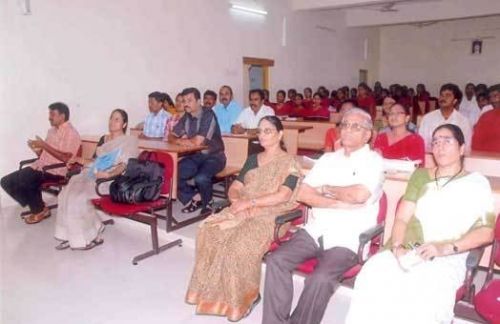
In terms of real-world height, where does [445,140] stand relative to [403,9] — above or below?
below

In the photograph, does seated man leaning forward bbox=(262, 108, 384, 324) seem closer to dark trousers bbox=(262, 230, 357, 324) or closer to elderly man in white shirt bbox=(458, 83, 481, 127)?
dark trousers bbox=(262, 230, 357, 324)

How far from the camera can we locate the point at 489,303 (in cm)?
178

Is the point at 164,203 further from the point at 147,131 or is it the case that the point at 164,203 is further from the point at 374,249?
the point at 147,131

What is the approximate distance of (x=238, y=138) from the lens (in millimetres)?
4797

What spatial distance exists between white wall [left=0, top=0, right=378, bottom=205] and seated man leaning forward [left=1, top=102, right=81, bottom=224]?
88cm

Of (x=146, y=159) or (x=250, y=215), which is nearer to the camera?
(x=250, y=215)

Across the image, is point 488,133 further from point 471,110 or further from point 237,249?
point 471,110

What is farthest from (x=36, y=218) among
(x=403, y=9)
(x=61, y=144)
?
(x=403, y=9)

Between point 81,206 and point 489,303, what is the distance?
2861 mm

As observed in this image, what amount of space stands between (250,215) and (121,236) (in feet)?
5.77

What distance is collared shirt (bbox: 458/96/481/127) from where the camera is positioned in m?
7.25

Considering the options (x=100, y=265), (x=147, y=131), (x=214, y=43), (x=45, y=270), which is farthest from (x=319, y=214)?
(x=214, y=43)

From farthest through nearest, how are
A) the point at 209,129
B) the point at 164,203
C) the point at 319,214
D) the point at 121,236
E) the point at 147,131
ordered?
the point at 147,131 < the point at 209,129 < the point at 121,236 < the point at 164,203 < the point at 319,214

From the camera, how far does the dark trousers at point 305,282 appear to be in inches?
81.6
